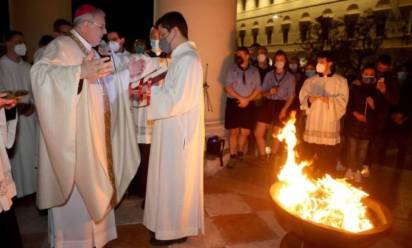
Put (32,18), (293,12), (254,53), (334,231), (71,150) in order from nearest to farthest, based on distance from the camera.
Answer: (334,231) → (71,150) → (254,53) → (32,18) → (293,12)

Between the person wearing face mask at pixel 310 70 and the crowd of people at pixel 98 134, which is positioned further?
the person wearing face mask at pixel 310 70

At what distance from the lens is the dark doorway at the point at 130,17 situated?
10547 millimetres

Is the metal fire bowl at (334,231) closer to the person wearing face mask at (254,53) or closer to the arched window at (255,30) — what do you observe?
the person wearing face mask at (254,53)

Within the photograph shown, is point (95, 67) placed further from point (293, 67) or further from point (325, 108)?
point (293, 67)

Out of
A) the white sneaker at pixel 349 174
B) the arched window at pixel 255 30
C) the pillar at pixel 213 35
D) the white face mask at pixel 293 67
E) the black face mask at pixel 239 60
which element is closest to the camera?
the white sneaker at pixel 349 174

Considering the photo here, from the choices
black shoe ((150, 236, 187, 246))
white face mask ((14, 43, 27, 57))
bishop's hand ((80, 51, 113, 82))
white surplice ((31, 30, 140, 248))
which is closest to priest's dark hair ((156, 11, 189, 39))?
white surplice ((31, 30, 140, 248))

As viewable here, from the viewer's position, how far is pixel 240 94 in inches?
271

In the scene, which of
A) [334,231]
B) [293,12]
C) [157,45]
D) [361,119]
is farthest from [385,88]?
[293,12]

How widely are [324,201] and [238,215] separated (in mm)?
1603

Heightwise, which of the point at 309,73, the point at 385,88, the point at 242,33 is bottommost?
the point at 385,88

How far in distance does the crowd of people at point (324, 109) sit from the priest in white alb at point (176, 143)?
2839 mm

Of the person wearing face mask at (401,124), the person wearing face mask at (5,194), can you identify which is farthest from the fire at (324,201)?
the person wearing face mask at (401,124)

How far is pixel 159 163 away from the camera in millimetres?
3760

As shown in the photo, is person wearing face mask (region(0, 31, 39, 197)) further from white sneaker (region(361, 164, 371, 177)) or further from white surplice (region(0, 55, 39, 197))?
white sneaker (region(361, 164, 371, 177))
